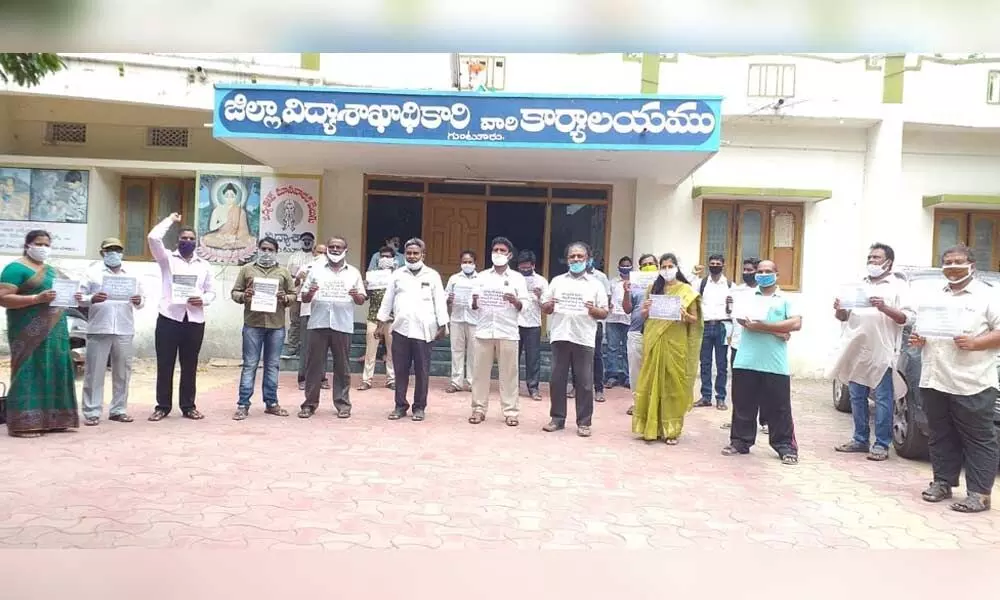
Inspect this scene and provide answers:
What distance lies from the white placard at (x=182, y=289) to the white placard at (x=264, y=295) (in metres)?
0.55

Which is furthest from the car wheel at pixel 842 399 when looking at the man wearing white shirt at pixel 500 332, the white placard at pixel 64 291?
the white placard at pixel 64 291

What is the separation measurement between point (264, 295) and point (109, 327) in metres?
1.42

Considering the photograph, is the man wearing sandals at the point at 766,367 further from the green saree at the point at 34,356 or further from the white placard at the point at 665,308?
the green saree at the point at 34,356

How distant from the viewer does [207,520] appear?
13.8 feet

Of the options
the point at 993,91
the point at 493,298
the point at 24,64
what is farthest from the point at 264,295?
the point at 993,91

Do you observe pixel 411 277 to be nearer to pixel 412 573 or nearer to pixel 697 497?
pixel 697 497

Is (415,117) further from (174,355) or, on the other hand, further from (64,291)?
(64,291)

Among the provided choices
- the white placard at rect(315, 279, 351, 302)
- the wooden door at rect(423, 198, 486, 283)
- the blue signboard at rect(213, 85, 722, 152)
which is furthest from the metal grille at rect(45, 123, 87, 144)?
the white placard at rect(315, 279, 351, 302)

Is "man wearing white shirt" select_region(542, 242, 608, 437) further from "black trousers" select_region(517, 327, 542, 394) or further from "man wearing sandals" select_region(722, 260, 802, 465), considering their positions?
"black trousers" select_region(517, 327, 542, 394)

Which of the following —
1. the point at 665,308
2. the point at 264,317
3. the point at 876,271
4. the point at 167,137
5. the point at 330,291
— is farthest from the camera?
the point at 167,137

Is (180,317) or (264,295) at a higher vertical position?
(264,295)

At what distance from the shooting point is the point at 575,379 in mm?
7094

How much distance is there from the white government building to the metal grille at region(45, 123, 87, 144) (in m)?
0.22

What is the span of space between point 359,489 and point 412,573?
1.52 metres
